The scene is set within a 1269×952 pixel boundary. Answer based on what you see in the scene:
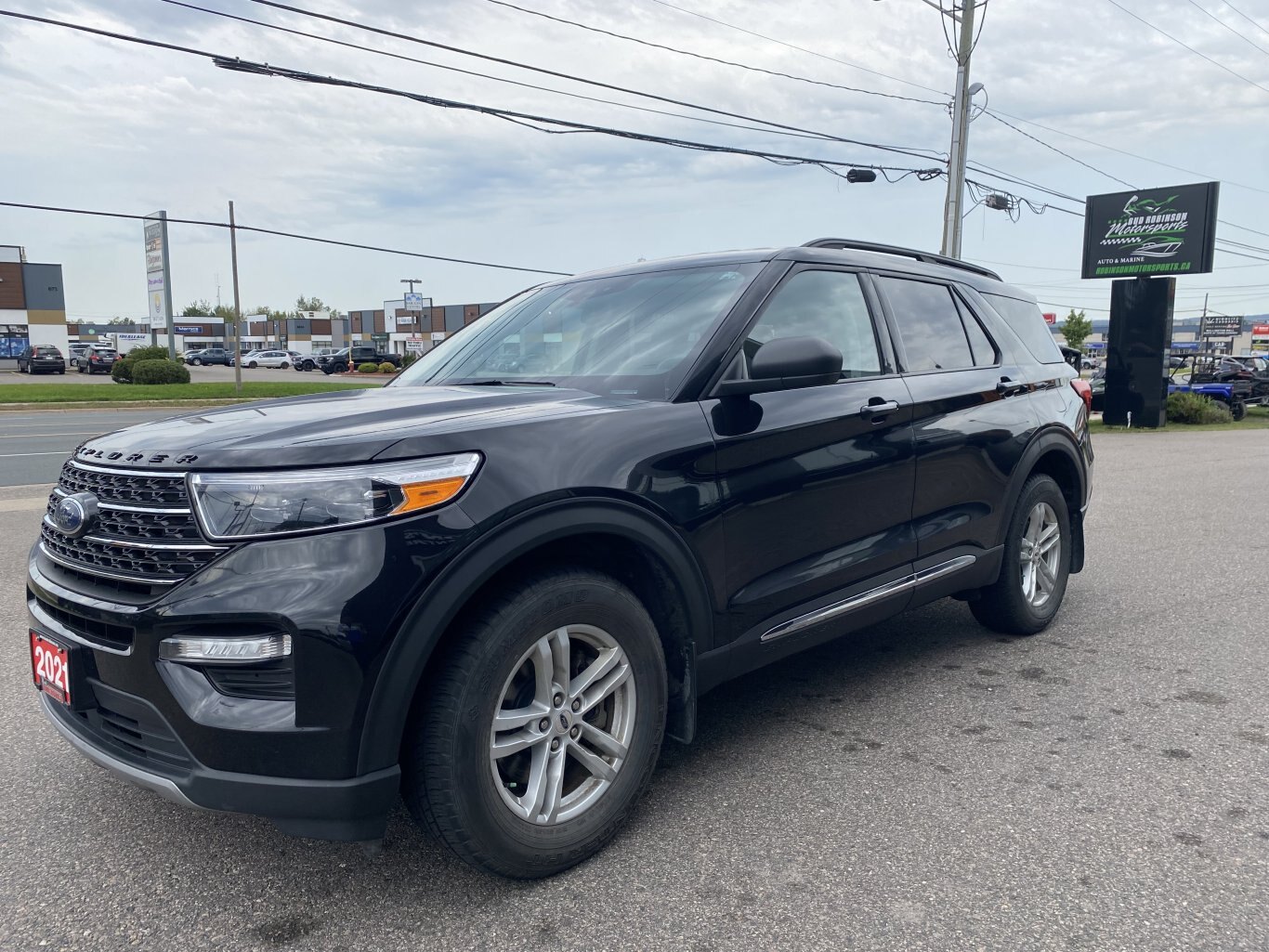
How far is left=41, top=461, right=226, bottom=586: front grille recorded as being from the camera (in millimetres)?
2328

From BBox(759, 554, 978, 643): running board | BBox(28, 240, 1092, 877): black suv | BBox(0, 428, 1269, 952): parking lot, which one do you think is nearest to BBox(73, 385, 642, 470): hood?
BBox(28, 240, 1092, 877): black suv

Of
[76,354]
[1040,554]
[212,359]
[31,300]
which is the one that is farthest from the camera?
[212,359]

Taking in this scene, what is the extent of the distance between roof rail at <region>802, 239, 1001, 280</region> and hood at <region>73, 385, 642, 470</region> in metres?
1.46

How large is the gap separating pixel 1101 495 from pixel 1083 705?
722cm

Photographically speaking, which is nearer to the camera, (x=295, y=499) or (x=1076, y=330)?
(x=295, y=499)

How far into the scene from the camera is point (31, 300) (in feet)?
211

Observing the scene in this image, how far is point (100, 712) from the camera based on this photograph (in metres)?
2.54

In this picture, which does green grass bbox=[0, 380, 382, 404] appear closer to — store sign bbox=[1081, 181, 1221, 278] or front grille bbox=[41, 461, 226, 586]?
store sign bbox=[1081, 181, 1221, 278]

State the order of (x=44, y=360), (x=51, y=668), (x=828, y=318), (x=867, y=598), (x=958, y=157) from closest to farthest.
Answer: (x=51, y=668) < (x=867, y=598) < (x=828, y=318) < (x=958, y=157) < (x=44, y=360)

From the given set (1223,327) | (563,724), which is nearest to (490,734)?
(563,724)

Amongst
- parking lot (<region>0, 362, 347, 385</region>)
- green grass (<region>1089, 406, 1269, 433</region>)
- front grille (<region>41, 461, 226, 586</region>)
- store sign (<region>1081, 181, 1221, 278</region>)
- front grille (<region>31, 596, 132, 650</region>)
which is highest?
store sign (<region>1081, 181, 1221, 278</region>)

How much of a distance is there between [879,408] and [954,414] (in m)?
0.64

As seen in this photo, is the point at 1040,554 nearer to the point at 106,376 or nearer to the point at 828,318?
the point at 828,318

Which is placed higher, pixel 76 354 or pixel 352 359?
pixel 76 354
